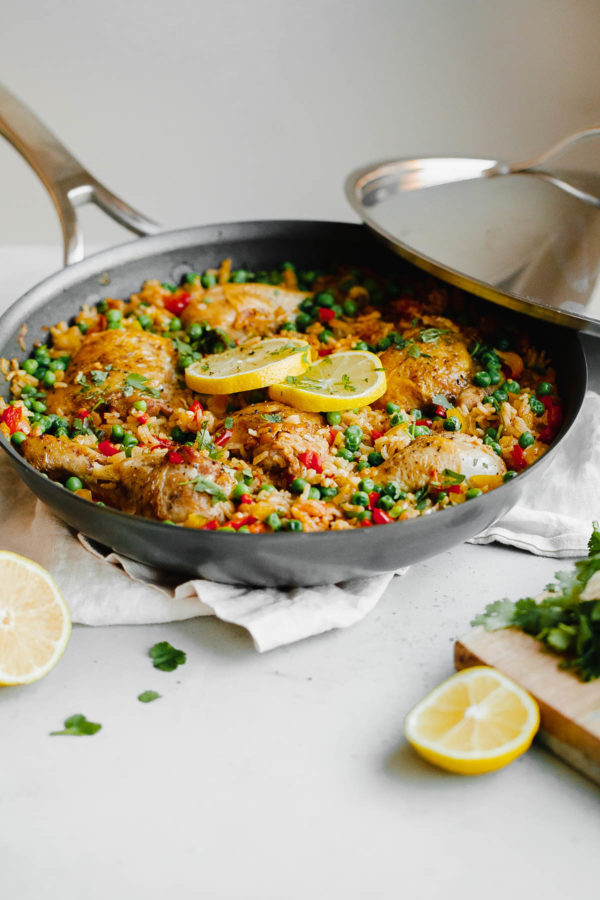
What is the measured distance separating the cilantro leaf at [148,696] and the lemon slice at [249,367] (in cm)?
120

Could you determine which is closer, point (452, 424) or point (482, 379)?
point (452, 424)

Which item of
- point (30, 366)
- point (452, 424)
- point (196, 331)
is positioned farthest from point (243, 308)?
point (452, 424)

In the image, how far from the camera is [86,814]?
235 cm

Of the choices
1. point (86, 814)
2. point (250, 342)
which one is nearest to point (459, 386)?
point (250, 342)

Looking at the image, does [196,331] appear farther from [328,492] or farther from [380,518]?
[380,518]

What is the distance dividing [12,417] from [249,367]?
926mm

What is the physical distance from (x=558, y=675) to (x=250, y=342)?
1947 millimetres

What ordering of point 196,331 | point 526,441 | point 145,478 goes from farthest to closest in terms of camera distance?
point 196,331 → point 526,441 → point 145,478

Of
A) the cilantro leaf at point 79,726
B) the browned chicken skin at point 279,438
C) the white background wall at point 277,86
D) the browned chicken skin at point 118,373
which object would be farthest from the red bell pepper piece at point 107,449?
the white background wall at point 277,86

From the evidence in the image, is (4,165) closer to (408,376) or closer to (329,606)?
(408,376)

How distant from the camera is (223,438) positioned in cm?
329

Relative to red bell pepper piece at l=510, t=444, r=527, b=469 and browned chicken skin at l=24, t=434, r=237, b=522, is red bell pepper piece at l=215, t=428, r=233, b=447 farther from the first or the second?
red bell pepper piece at l=510, t=444, r=527, b=469

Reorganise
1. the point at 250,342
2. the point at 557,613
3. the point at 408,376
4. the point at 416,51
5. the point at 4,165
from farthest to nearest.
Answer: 1. the point at 4,165
2. the point at 416,51
3. the point at 250,342
4. the point at 408,376
5. the point at 557,613

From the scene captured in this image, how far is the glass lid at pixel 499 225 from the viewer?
130 inches
